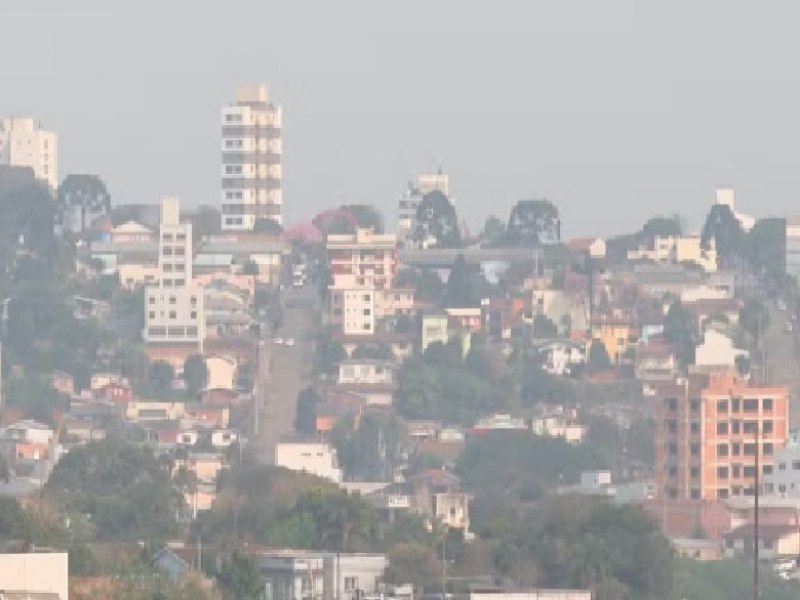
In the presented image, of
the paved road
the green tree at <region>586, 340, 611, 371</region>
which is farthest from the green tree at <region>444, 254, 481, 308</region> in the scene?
the green tree at <region>586, 340, 611, 371</region>

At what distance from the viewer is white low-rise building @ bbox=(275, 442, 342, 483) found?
126 meters

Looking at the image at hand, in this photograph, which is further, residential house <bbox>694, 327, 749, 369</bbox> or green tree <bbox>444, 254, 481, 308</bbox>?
green tree <bbox>444, 254, 481, 308</bbox>

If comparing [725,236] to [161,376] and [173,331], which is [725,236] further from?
[161,376]

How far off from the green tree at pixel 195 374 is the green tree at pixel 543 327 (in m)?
14.4

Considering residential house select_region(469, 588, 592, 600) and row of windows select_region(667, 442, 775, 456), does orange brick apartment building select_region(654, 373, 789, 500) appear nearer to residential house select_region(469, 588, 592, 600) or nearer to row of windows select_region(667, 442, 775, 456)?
row of windows select_region(667, 442, 775, 456)

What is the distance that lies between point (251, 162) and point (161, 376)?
40962 mm

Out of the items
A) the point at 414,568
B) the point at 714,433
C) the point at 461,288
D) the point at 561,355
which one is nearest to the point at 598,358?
the point at 561,355

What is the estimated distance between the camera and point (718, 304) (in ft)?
564

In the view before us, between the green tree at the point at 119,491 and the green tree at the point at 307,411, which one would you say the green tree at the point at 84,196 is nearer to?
the green tree at the point at 307,411

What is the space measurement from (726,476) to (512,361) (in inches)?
1552

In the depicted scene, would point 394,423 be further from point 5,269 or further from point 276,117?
point 276,117

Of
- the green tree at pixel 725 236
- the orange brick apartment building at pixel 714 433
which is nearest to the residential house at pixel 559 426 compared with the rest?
the orange brick apartment building at pixel 714 433

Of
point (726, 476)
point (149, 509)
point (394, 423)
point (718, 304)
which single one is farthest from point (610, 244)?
point (149, 509)

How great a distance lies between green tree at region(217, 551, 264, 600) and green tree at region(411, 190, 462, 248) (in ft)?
458
